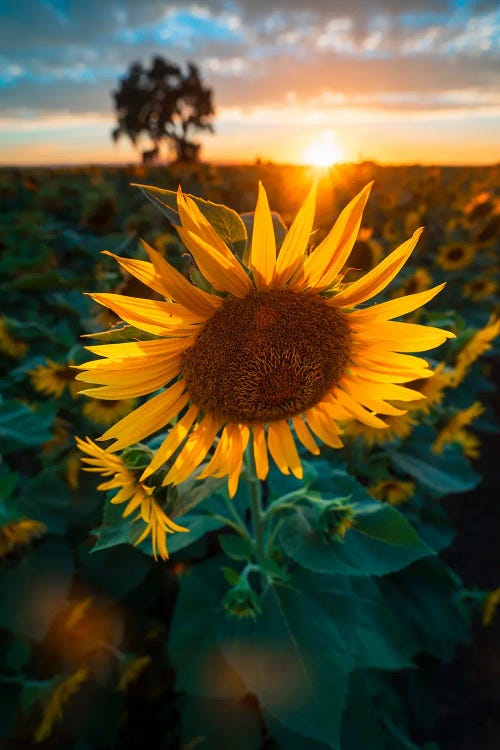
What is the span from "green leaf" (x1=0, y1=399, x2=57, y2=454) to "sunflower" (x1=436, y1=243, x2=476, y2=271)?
419 cm

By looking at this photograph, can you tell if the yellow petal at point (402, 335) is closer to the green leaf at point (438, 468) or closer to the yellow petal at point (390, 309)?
the yellow petal at point (390, 309)

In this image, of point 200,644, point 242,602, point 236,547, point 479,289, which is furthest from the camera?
point 479,289

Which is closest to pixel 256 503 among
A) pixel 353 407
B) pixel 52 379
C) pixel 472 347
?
pixel 353 407

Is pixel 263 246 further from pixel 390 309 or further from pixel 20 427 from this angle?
pixel 20 427

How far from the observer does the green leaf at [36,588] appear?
1976mm

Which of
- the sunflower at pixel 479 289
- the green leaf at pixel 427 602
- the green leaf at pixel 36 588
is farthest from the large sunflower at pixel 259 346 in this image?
the sunflower at pixel 479 289

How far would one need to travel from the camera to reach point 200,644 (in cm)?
179

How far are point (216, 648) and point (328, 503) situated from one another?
2.54ft

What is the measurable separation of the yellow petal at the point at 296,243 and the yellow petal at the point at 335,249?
0.10ft

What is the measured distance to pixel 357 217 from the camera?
0.84 meters

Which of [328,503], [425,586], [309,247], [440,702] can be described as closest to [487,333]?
[425,586]

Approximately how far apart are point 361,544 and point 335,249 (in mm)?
949

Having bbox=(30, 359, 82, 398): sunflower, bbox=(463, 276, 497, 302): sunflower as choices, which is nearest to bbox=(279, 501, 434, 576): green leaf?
bbox=(30, 359, 82, 398): sunflower

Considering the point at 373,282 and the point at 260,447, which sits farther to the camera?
the point at 260,447
